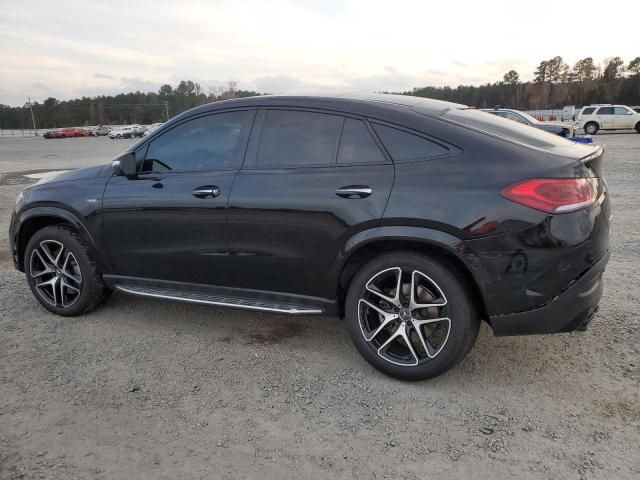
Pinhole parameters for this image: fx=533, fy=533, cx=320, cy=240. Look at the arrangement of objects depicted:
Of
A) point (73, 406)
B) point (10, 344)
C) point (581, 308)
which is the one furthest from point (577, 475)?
point (10, 344)

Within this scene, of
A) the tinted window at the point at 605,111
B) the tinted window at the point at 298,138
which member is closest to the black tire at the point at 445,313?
the tinted window at the point at 298,138

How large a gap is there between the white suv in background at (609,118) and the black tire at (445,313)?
3117 cm

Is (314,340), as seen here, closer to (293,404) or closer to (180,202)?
(293,404)

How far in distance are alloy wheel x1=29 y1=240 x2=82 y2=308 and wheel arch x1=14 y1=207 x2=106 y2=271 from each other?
0.19 metres

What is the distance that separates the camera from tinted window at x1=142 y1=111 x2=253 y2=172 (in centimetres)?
375

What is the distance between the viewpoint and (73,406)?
3070mm

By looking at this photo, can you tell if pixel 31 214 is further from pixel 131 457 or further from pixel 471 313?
pixel 471 313

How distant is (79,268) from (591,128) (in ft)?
105

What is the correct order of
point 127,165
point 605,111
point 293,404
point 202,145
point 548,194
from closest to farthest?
point 548,194 → point 293,404 → point 202,145 → point 127,165 → point 605,111

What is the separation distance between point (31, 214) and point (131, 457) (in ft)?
8.68

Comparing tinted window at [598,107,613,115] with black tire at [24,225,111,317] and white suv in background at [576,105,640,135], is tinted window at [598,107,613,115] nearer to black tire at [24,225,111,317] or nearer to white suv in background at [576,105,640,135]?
white suv in background at [576,105,640,135]

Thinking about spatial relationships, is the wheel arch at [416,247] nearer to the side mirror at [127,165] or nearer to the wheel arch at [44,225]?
the side mirror at [127,165]

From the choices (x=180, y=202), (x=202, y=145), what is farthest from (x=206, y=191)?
(x=202, y=145)

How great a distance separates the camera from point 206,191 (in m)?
3.67
